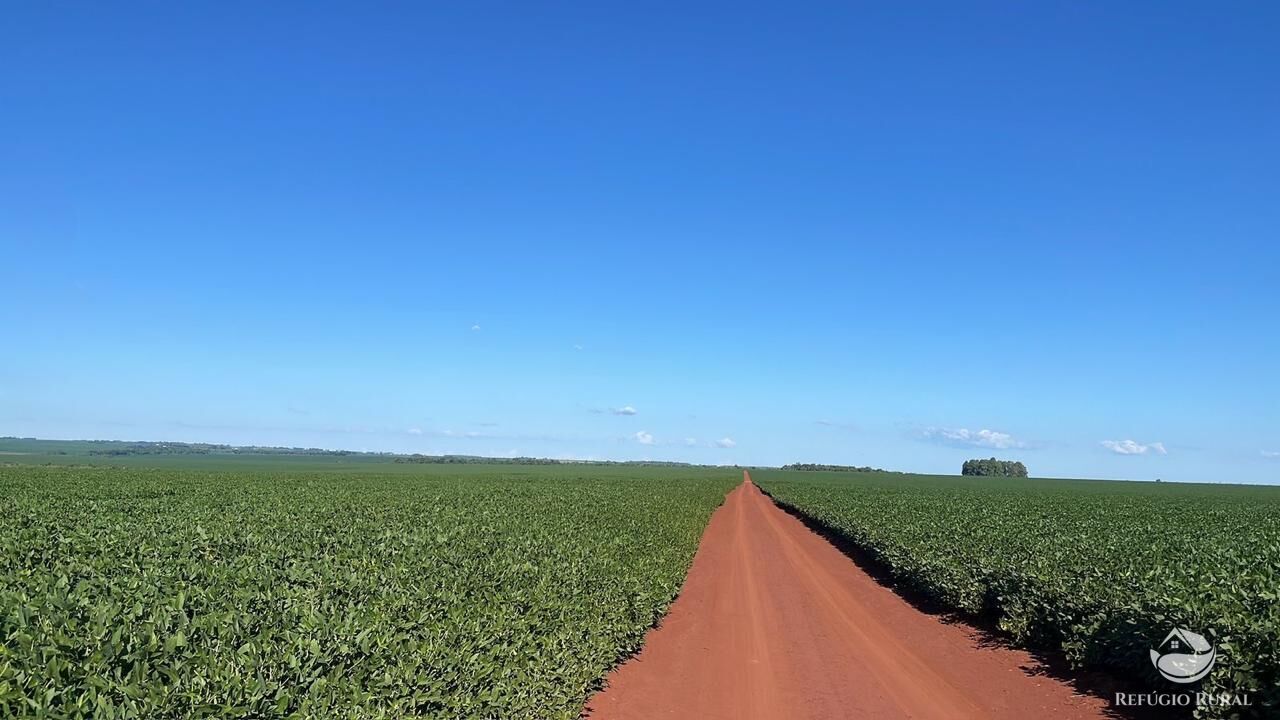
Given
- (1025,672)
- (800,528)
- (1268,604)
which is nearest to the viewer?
(1268,604)

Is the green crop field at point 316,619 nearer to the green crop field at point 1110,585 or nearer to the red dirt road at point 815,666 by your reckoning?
the red dirt road at point 815,666

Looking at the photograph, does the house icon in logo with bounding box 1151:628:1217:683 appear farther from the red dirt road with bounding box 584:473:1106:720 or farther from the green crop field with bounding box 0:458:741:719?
the green crop field with bounding box 0:458:741:719

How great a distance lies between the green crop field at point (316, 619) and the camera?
386cm

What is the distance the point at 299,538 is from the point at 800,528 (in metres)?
29.9

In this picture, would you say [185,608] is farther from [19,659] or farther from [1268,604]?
[1268,604]

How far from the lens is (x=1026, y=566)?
14266 mm

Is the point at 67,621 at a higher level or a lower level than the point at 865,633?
higher

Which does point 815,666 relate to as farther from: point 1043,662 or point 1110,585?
point 1110,585

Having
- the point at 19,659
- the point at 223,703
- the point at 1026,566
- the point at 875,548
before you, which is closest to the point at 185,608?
the point at 19,659

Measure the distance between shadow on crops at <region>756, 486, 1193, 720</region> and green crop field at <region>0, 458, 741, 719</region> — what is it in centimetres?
669

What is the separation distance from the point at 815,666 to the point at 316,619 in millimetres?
9128

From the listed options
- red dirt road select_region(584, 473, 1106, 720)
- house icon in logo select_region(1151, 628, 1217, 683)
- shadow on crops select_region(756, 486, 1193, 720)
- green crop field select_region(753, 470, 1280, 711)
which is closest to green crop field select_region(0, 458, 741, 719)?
red dirt road select_region(584, 473, 1106, 720)

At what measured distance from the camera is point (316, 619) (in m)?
5.08

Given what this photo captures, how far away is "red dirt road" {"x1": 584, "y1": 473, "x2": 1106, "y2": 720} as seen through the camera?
9.59 m
